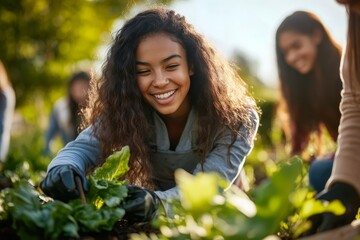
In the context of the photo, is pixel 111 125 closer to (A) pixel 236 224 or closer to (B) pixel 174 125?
(B) pixel 174 125

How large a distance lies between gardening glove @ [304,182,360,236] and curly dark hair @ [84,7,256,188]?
81cm

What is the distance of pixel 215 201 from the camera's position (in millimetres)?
1372

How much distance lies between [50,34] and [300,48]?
13.8 m

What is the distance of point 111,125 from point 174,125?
350 mm

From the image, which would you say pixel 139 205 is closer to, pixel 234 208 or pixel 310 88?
pixel 234 208

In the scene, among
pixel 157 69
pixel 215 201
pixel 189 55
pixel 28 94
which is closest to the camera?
pixel 215 201

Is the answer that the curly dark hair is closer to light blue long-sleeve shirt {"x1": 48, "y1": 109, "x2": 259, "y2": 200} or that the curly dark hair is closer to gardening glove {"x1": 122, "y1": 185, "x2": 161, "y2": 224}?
light blue long-sleeve shirt {"x1": 48, "y1": 109, "x2": 259, "y2": 200}

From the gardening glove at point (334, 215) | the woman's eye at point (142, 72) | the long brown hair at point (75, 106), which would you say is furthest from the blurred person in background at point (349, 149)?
the long brown hair at point (75, 106)

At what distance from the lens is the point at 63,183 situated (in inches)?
74.2

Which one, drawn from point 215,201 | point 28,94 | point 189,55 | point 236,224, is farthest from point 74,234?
point 28,94

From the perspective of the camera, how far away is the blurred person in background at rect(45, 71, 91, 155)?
19.6ft

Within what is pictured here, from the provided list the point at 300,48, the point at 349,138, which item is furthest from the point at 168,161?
the point at 300,48

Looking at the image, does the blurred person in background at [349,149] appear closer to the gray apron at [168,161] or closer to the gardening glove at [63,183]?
the gardening glove at [63,183]

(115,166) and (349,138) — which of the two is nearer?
(349,138)
